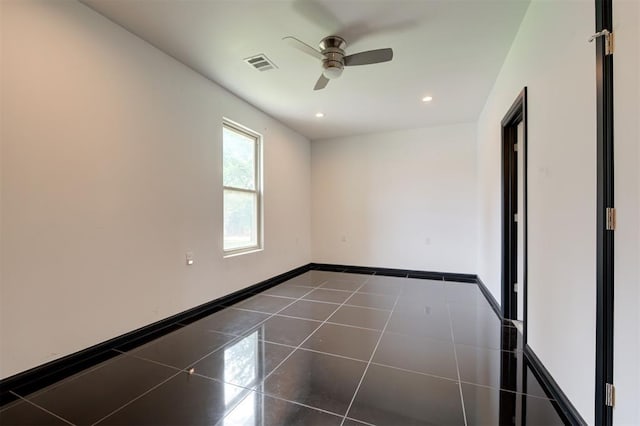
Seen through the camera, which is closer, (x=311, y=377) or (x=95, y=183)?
(x=311, y=377)

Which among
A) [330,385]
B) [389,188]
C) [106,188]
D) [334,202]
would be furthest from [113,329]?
[389,188]

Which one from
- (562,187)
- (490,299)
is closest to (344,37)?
(562,187)

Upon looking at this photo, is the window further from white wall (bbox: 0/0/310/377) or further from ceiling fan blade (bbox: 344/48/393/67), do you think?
ceiling fan blade (bbox: 344/48/393/67)

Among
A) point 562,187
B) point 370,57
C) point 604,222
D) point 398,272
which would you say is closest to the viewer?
point 604,222

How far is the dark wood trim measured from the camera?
125cm

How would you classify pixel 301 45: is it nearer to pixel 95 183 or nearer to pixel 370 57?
pixel 370 57

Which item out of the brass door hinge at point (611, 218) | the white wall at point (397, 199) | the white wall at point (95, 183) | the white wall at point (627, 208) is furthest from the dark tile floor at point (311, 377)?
the white wall at point (397, 199)

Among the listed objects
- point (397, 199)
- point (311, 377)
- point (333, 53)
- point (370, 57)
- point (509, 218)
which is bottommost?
point (311, 377)

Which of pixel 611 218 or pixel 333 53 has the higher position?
pixel 333 53

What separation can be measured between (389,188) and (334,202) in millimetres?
1182

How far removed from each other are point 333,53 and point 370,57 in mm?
353

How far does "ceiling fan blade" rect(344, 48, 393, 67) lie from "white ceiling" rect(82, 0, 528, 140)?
0.72 feet

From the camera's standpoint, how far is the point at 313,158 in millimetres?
6145

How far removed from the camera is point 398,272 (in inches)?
213
